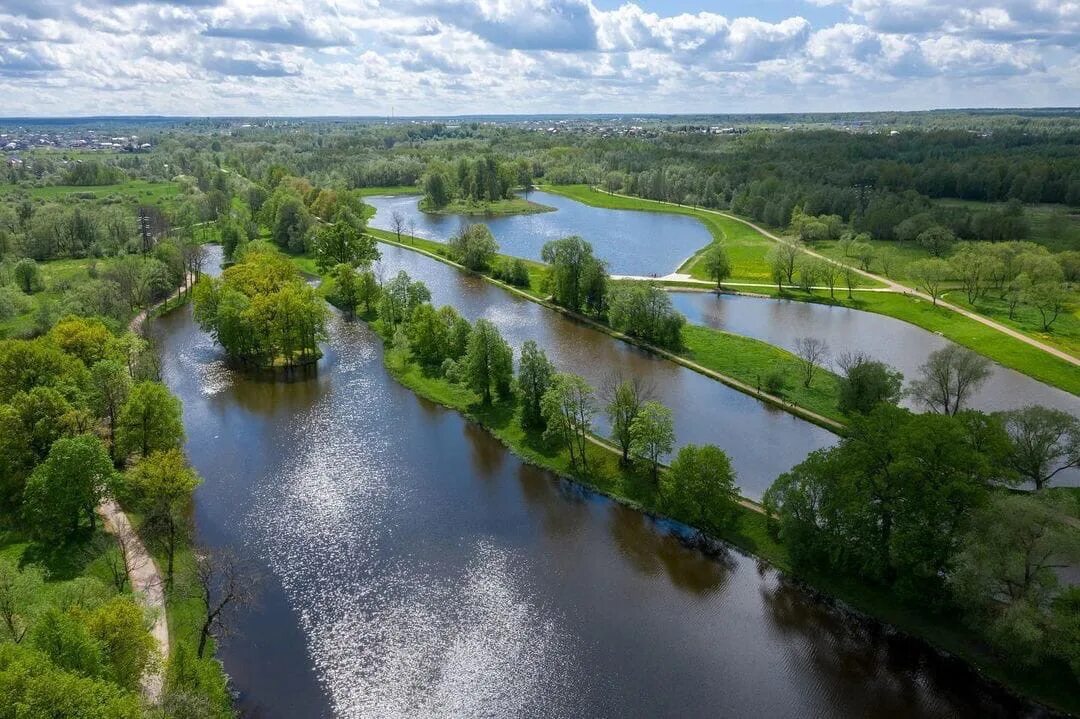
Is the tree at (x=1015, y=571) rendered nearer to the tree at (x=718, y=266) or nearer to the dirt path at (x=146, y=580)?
the dirt path at (x=146, y=580)

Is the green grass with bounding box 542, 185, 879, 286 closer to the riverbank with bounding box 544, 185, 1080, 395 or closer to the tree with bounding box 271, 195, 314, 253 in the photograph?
the riverbank with bounding box 544, 185, 1080, 395

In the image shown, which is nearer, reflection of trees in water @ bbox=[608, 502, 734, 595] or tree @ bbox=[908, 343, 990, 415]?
reflection of trees in water @ bbox=[608, 502, 734, 595]

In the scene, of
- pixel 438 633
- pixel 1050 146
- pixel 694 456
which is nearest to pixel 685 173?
pixel 1050 146

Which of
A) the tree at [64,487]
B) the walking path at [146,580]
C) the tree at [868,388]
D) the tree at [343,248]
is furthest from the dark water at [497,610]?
the tree at [343,248]

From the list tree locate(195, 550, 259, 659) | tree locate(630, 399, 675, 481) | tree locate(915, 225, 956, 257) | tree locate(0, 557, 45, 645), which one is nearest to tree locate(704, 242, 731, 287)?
tree locate(915, 225, 956, 257)

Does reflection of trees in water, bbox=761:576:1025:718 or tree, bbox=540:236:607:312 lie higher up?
tree, bbox=540:236:607:312

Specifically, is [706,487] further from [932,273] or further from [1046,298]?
[932,273]
